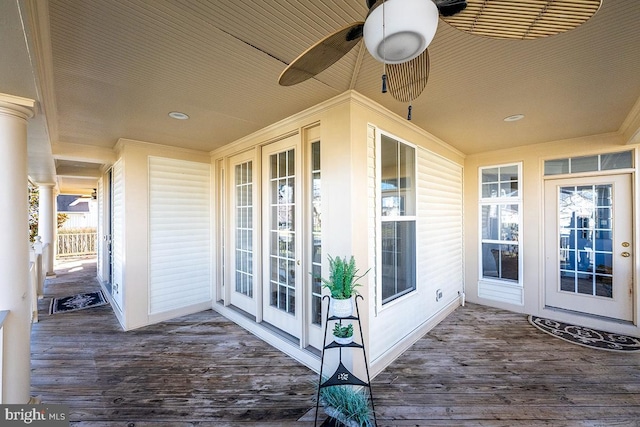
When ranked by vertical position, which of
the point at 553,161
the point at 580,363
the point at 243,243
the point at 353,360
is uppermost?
the point at 553,161

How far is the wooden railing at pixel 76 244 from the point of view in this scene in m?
9.52

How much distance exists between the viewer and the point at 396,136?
2957 mm

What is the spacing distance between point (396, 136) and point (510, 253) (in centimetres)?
298

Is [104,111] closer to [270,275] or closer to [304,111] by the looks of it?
[304,111]

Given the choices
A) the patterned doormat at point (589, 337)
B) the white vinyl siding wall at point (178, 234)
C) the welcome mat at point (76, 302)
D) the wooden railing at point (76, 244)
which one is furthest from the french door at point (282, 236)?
the wooden railing at point (76, 244)

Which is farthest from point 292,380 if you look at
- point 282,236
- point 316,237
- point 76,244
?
point 76,244

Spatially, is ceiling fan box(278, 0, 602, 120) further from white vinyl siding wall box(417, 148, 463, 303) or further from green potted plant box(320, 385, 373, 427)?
white vinyl siding wall box(417, 148, 463, 303)

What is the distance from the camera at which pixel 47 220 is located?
22.6ft

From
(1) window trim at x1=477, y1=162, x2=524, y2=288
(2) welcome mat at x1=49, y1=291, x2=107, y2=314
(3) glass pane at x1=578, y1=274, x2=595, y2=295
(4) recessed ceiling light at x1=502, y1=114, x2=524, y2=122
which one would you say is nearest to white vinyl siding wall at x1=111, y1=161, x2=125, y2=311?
(2) welcome mat at x1=49, y1=291, x2=107, y2=314

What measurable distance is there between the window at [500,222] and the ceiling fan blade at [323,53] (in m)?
4.30

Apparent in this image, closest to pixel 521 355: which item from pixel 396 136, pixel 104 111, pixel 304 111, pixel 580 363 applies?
pixel 580 363

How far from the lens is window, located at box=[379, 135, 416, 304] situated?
9.30 feet

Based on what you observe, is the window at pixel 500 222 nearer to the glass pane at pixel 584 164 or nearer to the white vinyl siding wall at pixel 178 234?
the glass pane at pixel 584 164

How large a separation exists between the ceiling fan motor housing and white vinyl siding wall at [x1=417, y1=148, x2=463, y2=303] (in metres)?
2.61
